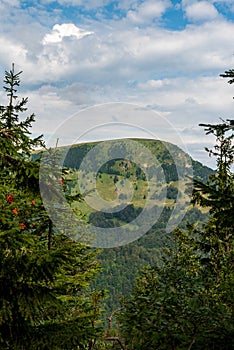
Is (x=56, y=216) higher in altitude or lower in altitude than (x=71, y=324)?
higher

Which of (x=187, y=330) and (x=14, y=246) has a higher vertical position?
(x=14, y=246)

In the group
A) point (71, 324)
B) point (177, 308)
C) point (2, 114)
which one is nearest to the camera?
point (177, 308)

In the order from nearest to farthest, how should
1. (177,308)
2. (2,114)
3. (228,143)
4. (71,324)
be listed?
(177,308), (71,324), (2,114), (228,143)

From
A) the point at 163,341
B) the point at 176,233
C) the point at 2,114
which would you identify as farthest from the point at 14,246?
the point at 176,233

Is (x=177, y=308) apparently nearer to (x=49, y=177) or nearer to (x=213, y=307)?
(x=213, y=307)

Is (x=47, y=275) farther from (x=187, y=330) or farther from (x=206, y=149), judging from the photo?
(x=206, y=149)

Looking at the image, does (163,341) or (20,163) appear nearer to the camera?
(163,341)

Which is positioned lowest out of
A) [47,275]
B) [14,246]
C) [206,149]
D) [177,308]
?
[177,308]

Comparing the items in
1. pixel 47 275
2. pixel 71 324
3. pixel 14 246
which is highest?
pixel 14 246

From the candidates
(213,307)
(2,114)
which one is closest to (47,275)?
(213,307)
